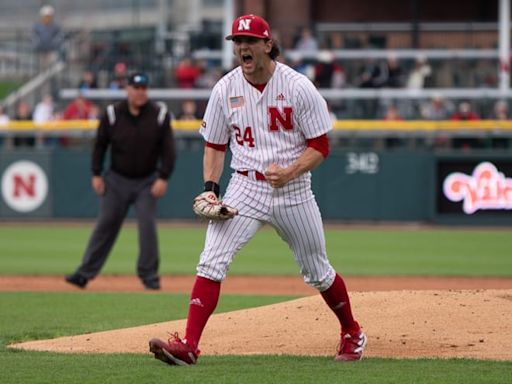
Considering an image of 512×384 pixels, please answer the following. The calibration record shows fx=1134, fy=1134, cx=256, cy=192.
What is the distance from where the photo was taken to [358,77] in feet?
81.5

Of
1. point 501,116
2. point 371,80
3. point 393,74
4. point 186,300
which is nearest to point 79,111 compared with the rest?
point 371,80

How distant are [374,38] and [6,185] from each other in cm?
998

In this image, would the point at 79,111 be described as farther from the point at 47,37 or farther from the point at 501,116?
the point at 501,116

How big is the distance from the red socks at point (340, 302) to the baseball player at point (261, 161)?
0.17 m

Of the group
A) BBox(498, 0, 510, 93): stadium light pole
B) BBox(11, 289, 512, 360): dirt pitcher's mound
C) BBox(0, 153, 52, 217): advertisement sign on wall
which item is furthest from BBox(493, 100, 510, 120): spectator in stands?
BBox(11, 289, 512, 360): dirt pitcher's mound

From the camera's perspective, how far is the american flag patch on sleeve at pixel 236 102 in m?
6.70

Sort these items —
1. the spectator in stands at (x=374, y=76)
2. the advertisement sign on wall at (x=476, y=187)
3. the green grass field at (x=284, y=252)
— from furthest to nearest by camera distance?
the spectator in stands at (x=374, y=76)
the advertisement sign on wall at (x=476, y=187)
the green grass field at (x=284, y=252)

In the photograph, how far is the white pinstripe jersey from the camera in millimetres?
6664

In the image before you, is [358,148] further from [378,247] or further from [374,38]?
[374,38]

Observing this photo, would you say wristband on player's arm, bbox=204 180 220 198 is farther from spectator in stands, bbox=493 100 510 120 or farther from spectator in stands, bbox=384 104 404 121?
spectator in stands, bbox=493 100 510 120

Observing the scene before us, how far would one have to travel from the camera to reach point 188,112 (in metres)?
22.0

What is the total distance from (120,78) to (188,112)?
3.64 m

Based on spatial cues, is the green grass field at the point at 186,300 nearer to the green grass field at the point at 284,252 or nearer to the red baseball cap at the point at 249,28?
the green grass field at the point at 284,252

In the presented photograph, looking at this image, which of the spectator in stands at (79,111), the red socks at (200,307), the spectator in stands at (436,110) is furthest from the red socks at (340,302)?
the spectator in stands at (79,111)
